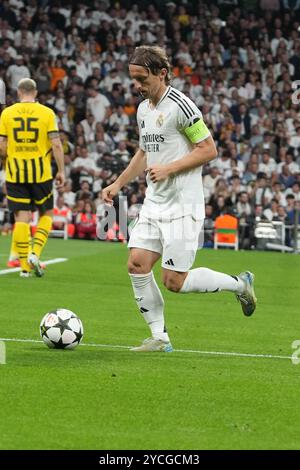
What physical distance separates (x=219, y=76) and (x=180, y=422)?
2491 cm

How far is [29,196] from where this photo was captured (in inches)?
597

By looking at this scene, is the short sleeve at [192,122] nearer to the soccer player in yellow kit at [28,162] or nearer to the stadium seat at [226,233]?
the soccer player in yellow kit at [28,162]

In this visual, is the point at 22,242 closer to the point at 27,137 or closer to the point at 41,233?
the point at 41,233

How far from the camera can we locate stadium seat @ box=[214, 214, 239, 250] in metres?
25.0

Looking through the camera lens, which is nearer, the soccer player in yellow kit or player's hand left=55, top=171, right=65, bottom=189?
player's hand left=55, top=171, right=65, bottom=189

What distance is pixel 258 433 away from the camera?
5844 mm

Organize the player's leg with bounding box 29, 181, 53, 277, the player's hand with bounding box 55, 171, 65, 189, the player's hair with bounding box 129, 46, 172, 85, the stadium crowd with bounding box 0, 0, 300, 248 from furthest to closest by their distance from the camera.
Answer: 1. the stadium crowd with bounding box 0, 0, 300, 248
2. the player's leg with bounding box 29, 181, 53, 277
3. the player's hand with bounding box 55, 171, 65, 189
4. the player's hair with bounding box 129, 46, 172, 85

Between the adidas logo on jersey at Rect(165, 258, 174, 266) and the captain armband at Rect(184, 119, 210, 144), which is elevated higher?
the captain armband at Rect(184, 119, 210, 144)

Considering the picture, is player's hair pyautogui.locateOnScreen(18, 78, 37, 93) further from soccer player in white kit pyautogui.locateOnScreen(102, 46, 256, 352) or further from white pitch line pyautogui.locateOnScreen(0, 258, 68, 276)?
soccer player in white kit pyautogui.locateOnScreen(102, 46, 256, 352)

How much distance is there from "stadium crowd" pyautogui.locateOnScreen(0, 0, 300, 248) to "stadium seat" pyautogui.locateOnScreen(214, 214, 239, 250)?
0.32m

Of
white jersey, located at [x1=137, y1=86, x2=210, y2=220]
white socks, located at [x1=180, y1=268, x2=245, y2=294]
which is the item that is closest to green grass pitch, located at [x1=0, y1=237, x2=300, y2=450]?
white socks, located at [x1=180, y1=268, x2=245, y2=294]

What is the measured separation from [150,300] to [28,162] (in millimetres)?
6753
